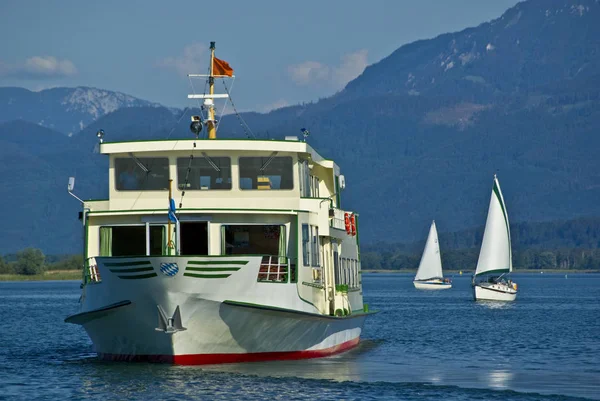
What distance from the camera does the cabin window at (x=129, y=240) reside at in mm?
34125

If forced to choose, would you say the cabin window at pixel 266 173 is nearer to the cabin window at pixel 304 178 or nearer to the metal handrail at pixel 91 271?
the cabin window at pixel 304 178

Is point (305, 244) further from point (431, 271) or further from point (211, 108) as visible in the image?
point (431, 271)

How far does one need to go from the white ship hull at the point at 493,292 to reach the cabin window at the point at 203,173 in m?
62.9

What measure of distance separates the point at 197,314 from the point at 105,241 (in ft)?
14.4

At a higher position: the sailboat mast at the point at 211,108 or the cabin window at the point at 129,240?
the sailboat mast at the point at 211,108

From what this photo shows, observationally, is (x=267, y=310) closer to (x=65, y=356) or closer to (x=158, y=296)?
(x=158, y=296)

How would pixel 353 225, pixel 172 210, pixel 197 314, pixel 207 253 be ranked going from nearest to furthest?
pixel 197 314, pixel 172 210, pixel 207 253, pixel 353 225

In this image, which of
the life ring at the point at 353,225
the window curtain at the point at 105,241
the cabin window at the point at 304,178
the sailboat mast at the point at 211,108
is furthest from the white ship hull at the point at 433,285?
the window curtain at the point at 105,241

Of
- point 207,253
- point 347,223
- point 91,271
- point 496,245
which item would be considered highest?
point 496,245

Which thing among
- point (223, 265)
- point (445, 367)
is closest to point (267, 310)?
point (223, 265)

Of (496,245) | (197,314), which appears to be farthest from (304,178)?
(496,245)

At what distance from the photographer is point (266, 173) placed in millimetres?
35562

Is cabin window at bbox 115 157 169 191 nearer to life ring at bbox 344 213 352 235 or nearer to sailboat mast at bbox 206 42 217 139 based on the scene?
sailboat mast at bbox 206 42 217 139

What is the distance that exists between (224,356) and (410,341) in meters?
18.1
